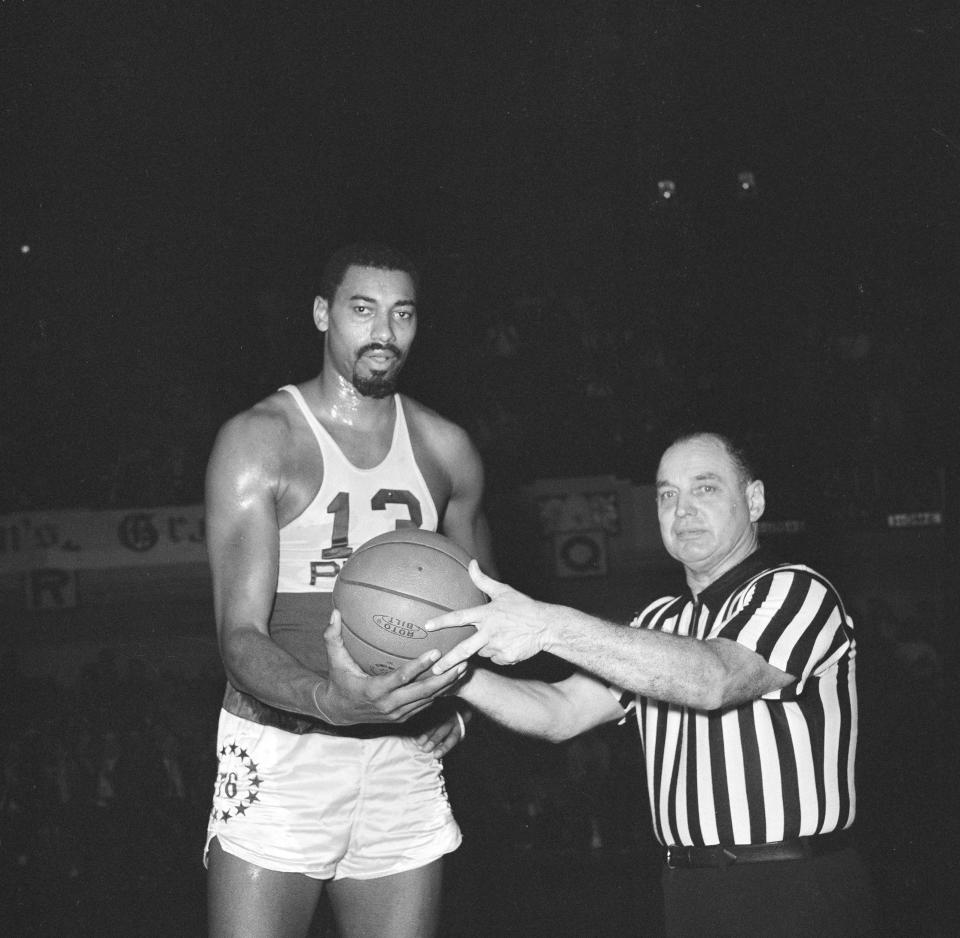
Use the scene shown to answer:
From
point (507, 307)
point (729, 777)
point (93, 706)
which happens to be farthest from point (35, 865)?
point (507, 307)

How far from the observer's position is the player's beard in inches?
128

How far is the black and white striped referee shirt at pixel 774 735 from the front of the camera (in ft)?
8.87

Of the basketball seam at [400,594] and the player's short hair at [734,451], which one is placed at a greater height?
the player's short hair at [734,451]

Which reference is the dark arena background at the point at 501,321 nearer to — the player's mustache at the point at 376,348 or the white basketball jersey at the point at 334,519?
the white basketball jersey at the point at 334,519

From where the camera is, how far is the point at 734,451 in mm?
3096

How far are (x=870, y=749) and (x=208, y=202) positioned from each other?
392 inches

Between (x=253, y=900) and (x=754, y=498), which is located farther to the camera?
(x=754, y=498)

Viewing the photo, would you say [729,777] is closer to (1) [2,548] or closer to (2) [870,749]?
(2) [870,749]

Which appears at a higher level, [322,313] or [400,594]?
[322,313]

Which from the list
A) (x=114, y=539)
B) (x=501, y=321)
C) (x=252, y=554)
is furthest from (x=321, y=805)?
(x=501, y=321)

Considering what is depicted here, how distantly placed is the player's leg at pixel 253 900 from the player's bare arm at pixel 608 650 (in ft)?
3.45

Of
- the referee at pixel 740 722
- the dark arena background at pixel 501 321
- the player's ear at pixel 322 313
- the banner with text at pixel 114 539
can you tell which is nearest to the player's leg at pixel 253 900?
the referee at pixel 740 722

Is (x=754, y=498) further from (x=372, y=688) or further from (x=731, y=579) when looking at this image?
(x=372, y=688)

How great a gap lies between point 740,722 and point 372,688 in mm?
1059
